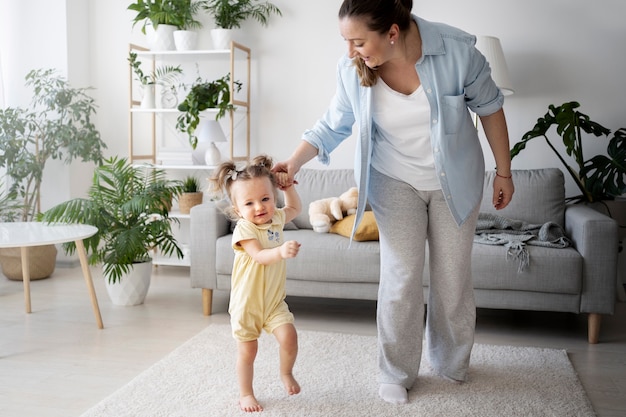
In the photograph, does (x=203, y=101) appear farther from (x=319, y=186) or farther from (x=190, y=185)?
(x=319, y=186)

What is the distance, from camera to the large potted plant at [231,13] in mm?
4191

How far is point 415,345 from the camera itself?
2.25 m

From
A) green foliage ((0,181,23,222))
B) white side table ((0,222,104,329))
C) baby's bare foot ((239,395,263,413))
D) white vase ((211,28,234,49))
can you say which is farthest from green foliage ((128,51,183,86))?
baby's bare foot ((239,395,263,413))

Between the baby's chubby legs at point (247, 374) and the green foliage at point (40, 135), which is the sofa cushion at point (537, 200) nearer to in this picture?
the baby's chubby legs at point (247, 374)

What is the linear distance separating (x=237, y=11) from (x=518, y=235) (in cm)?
228

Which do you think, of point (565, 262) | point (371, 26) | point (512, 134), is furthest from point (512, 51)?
point (371, 26)

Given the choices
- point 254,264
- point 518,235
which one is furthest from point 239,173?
point 518,235

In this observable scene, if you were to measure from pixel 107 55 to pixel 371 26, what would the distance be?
3350 mm

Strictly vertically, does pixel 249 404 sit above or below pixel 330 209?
below

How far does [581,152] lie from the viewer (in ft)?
11.9

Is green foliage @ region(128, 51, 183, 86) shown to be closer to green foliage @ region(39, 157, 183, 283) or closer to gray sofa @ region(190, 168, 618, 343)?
green foliage @ region(39, 157, 183, 283)

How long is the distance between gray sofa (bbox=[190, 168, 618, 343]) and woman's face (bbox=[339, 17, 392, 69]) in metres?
1.37

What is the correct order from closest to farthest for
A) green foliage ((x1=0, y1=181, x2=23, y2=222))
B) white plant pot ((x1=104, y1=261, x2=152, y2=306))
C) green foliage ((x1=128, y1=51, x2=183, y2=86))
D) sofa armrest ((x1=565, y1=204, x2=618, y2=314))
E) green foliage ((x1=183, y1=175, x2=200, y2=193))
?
sofa armrest ((x1=565, y1=204, x2=618, y2=314)) → white plant pot ((x1=104, y1=261, x2=152, y2=306)) → green foliage ((x1=0, y1=181, x2=23, y2=222)) → green foliage ((x1=183, y1=175, x2=200, y2=193)) → green foliage ((x1=128, y1=51, x2=183, y2=86))

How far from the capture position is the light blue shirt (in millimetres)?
1958
